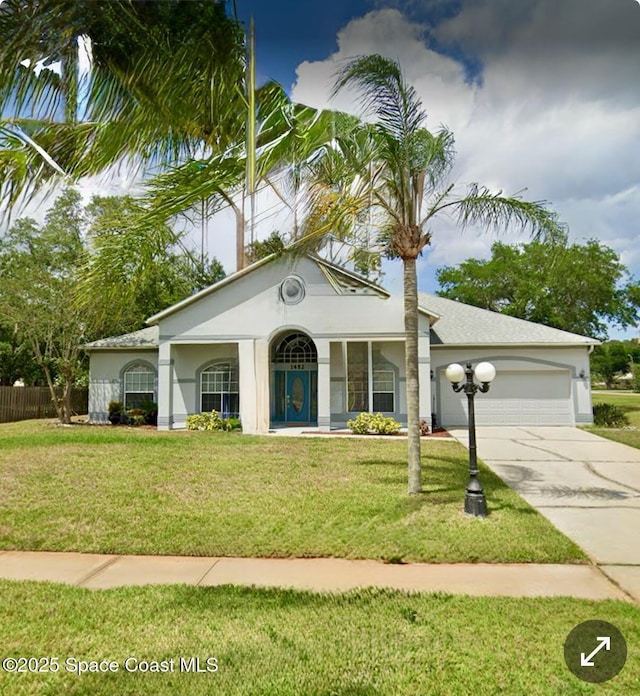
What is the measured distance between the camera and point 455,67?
2.82 meters

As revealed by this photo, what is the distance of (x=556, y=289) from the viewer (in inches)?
1107

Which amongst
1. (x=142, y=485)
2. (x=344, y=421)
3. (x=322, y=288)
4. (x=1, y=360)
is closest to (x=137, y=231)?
(x=142, y=485)

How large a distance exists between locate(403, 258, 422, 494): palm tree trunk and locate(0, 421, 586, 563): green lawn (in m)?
0.39

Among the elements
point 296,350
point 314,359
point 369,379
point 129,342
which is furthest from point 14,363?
point 369,379

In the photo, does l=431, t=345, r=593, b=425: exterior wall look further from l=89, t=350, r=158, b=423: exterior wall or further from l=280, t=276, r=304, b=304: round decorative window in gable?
l=89, t=350, r=158, b=423: exterior wall

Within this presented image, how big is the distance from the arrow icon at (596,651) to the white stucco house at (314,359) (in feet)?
46.3

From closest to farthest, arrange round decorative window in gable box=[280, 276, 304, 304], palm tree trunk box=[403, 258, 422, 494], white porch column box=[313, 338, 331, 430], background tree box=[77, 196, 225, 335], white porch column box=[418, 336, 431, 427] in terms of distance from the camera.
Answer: background tree box=[77, 196, 225, 335] < palm tree trunk box=[403, 258, 422, 494] < white porch column box=[418, 336, 431, 427] < white porch column box=[313, 338, 331, 430] < round decorative window in gable box=[280, 276, 304, 304]

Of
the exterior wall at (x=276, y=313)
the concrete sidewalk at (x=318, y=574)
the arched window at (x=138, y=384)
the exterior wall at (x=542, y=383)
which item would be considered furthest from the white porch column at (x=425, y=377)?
the concrete sidewalk at (x=318, y=574)

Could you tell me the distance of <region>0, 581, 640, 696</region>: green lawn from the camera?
2850mm

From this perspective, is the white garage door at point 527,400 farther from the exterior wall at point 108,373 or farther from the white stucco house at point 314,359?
the exterior wall at point 108,373

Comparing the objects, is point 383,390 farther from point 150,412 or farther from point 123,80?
point 123,80

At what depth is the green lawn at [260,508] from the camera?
217 inches

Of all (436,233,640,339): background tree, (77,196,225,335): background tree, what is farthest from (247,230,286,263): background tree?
(436,233,640,339): background tree

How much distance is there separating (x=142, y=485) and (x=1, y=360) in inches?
837
